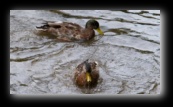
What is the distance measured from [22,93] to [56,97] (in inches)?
27.9

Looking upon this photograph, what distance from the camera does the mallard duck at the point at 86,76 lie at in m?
7.32

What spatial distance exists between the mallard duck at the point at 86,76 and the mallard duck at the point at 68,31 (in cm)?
200

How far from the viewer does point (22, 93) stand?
6906mm

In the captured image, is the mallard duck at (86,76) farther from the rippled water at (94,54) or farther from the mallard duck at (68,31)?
the mallard duck at (68,31)

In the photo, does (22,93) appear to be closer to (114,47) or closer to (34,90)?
(34,90)

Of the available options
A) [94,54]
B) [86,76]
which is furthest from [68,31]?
[86,76]

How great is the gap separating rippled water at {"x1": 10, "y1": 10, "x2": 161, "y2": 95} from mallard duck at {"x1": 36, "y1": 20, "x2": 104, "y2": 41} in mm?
208

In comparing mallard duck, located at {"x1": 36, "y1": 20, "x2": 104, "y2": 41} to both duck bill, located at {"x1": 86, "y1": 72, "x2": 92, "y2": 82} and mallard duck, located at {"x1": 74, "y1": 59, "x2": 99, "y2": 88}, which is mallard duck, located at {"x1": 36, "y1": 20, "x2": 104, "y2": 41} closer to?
mallard duck, located at {"x1": 74, "y1": 59, "x2": 99, "y2": 88}

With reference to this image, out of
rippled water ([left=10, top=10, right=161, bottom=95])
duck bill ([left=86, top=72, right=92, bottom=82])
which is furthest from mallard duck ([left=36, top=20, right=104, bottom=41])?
duck bill ([left=86, top=72, right=92, bottom=82])

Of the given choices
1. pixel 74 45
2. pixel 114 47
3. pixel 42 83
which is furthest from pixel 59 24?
pixel 42 83

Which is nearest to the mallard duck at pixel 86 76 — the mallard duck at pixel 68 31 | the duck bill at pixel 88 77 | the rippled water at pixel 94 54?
the duck bill at pixel 88 77

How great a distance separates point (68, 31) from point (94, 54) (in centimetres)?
112

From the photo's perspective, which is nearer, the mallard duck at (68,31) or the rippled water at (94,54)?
the rippled water at (94,54)

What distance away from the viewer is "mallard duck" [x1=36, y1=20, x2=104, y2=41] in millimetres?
9445
